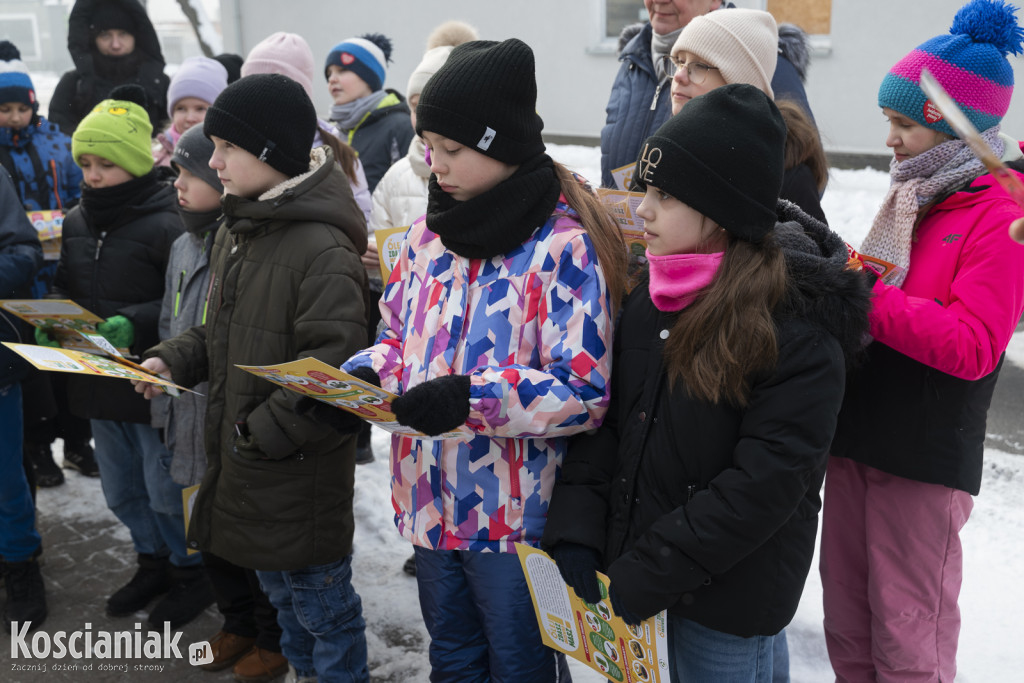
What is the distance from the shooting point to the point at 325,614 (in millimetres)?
3039

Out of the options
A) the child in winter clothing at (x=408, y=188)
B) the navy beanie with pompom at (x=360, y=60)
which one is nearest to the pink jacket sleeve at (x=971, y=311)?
the child in winter clothing at (x=408, y=188)

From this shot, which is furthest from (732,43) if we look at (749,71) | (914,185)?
(914,185)

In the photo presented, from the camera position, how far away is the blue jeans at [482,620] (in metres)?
2.37

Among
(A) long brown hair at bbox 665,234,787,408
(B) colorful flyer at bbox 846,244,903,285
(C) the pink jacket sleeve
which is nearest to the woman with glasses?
(B) colorful flyer at bbox 846,244,903,285

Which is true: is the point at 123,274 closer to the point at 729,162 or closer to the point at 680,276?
the point at 680,276

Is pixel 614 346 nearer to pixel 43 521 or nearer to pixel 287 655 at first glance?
pixel 287 655

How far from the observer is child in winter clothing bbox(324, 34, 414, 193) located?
5254 mm

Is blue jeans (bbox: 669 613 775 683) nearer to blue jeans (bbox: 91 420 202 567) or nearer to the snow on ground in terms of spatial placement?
the snow on ground

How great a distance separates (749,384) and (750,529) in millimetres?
316

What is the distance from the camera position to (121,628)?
12.5ft

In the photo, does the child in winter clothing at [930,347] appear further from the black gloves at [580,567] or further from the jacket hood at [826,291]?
the black gloves at [580,567]

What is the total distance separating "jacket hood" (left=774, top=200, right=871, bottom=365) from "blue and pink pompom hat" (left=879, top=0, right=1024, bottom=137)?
1.97 feet

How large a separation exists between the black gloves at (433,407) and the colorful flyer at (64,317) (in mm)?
1519

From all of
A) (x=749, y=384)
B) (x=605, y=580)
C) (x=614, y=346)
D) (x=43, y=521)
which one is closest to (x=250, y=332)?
(x=614, y=346)
